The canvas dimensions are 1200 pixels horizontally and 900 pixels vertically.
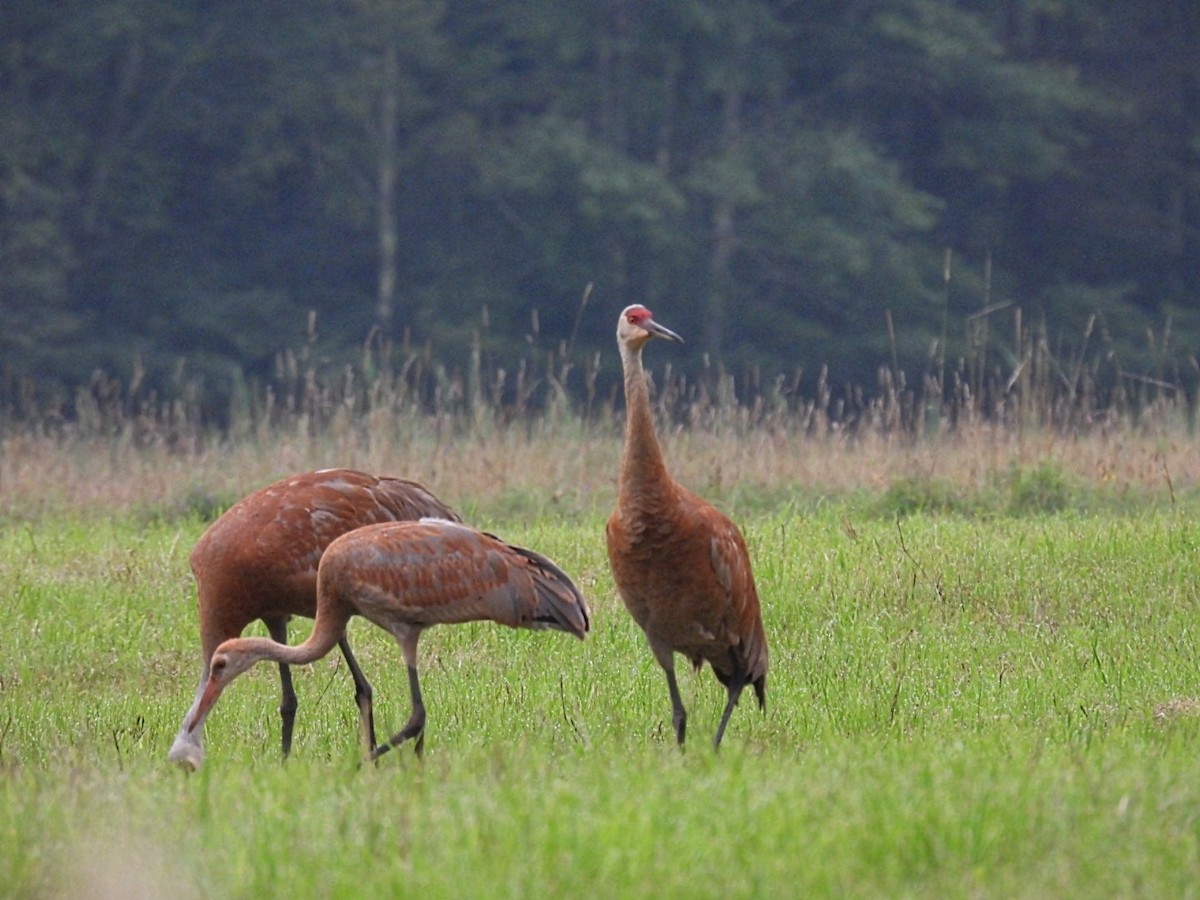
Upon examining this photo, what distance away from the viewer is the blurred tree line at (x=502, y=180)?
1007 inches

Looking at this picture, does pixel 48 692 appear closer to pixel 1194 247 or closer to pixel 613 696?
pixel 613 696

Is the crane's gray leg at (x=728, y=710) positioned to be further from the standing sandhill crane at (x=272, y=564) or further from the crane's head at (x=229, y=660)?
the crane's head at (x=229, y=660)

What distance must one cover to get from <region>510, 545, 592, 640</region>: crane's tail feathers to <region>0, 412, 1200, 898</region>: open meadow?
1.29 ft

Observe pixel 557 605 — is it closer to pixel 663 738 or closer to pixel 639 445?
pixel 663 738

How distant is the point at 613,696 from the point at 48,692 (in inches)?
101

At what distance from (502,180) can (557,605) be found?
1945cm

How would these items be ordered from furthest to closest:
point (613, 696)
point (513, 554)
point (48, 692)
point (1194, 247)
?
point (1194, 247), point (48, 692), point (613, 696), point (513, 554)

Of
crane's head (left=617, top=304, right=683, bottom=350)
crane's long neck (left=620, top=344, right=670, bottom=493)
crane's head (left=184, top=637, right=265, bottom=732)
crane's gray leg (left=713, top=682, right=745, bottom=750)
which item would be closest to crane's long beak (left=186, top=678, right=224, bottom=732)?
crane's head (left=184, top=637, right=265, bottom=732)

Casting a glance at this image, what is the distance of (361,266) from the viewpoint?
2702cm

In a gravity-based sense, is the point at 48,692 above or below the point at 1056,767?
below

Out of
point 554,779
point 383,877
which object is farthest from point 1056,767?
point 383,877

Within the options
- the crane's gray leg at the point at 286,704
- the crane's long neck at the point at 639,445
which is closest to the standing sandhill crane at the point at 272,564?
the crane's gray leg at the point at 286,704

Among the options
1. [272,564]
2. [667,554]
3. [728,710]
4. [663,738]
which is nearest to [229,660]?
[272,564]

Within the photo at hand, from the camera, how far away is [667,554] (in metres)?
6.66
